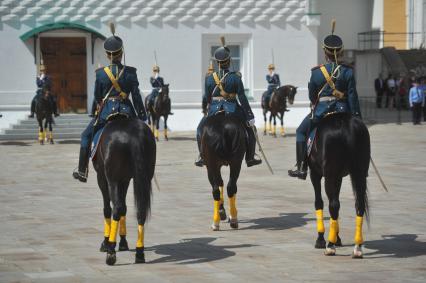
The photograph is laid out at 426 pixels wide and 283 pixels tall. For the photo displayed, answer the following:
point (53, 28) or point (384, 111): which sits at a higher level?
point (53, 28)

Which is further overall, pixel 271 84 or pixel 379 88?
pixel 379 88

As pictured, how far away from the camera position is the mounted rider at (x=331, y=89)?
11.4 metres

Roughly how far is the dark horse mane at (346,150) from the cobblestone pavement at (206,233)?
0.85m

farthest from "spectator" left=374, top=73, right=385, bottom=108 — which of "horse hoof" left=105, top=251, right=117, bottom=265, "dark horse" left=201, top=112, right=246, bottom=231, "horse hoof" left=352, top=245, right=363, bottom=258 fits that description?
"horse hoof" left=105, top=251, right=117, bottom=265

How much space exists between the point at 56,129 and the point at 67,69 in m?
2.85

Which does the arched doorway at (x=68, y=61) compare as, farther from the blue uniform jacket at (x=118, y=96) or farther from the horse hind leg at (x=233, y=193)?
the blue uniform jacket at (x=118, y=96)

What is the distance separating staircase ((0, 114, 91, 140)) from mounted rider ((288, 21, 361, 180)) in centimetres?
2180

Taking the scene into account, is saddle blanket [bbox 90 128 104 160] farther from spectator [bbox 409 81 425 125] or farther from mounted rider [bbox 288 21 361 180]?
spectator [bbox 409 81 425 125]

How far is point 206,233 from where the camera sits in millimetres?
12586

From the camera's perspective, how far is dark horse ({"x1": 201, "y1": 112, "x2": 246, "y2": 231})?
1305cm

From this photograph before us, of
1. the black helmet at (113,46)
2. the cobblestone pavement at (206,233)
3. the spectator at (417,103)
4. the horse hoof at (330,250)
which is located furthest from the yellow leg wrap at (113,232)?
the spectator at (417,103)

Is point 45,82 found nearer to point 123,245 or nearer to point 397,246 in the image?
point 123,245

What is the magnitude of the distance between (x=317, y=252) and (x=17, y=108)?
24.1 metres

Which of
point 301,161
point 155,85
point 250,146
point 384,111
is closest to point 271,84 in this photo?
point 155,85
